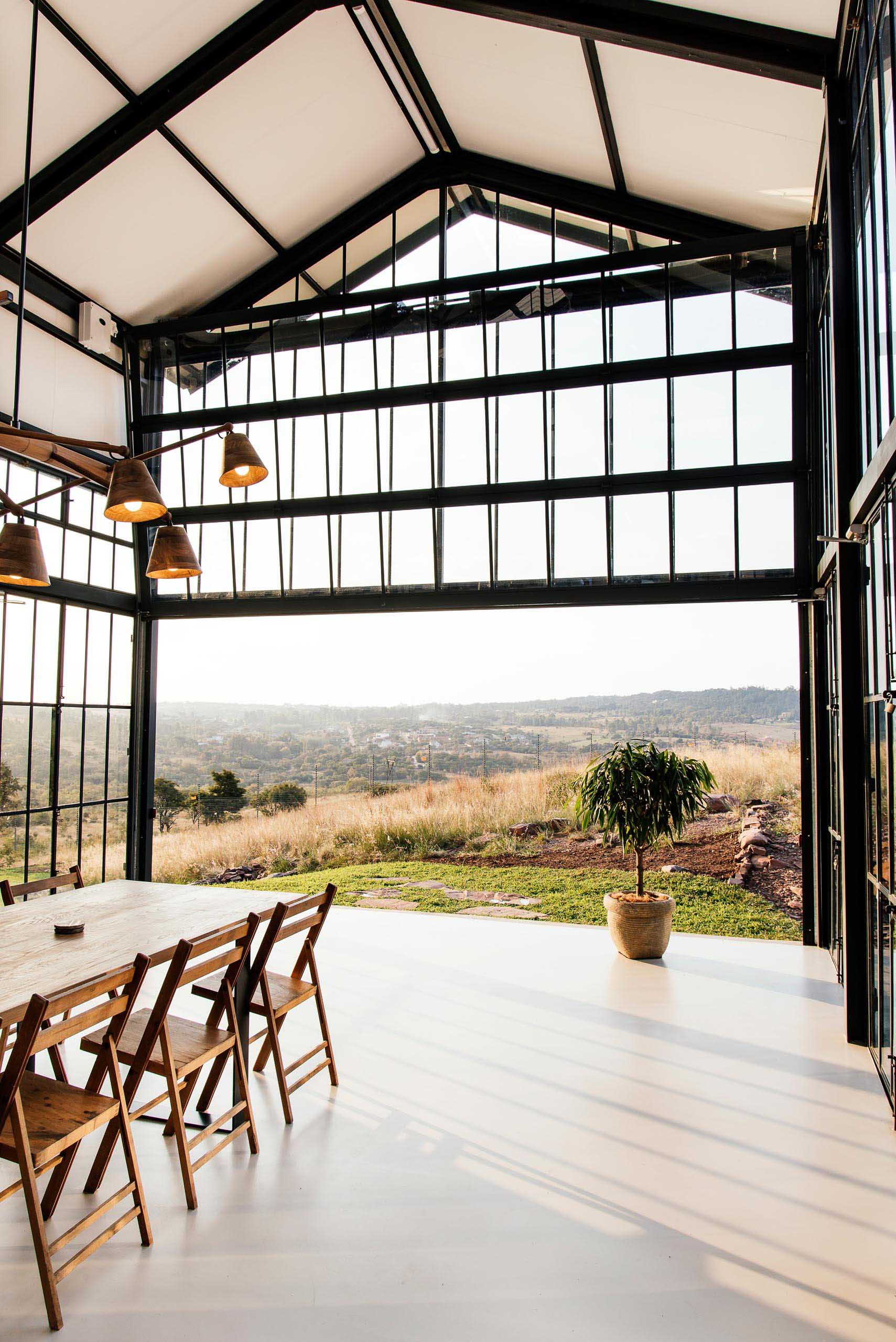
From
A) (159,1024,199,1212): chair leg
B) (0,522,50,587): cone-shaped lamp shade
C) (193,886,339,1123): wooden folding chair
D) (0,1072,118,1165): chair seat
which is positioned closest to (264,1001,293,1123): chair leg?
(193,886,339,1123): wooden folding chair

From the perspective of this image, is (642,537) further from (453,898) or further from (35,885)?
(35,885)

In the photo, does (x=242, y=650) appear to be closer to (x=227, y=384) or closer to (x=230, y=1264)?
(x=227, y=384)

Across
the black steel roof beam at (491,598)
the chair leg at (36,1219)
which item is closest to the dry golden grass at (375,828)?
the black steel roof beam at (491,598)

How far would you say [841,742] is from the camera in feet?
14.3

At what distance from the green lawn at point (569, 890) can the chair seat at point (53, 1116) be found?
17.8ft

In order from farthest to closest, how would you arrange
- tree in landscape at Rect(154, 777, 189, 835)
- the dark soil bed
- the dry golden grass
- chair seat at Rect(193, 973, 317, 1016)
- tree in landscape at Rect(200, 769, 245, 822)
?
tree in landscape at Rect(200, 769, 245, 822) < the dry golden grass < tree in landscape at Rect(154, 777, 189, 835) < the dark soil bed < chair seat at Rect(193, 973, 317, 1016)

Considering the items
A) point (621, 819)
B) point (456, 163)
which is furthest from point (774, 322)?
point (621, 819)

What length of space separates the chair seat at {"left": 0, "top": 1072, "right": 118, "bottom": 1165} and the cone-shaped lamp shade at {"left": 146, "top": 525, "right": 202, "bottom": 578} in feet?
6.80

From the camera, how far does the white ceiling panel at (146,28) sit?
5230 millimetres

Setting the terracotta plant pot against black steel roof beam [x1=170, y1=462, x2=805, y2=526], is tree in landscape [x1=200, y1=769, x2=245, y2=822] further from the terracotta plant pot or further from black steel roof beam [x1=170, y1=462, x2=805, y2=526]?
the terracotta plant pot

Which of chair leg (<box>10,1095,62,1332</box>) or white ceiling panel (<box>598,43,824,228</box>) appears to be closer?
chair leg (<box>10,1095,62,1332</box>)

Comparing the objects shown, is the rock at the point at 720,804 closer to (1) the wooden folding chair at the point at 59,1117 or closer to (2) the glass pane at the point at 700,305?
(2) the glass pane at the point at 700,305

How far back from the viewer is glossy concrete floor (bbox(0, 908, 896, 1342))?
231 centimetres

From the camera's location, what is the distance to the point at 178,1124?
2.81 m
